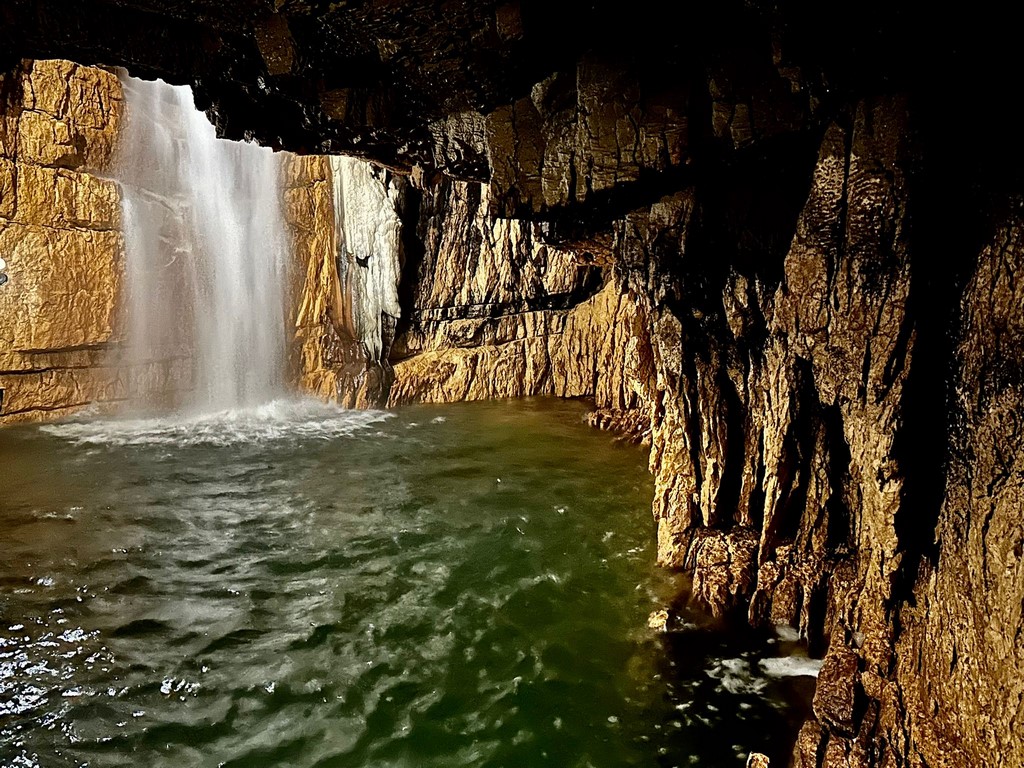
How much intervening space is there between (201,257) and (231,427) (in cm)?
477

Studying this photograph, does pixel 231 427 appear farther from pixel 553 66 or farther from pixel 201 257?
pixel 553 66

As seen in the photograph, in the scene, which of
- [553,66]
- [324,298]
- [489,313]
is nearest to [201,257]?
[324,298]

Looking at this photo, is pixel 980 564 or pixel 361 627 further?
pixel 361 627

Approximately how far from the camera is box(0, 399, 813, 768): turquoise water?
4.23m

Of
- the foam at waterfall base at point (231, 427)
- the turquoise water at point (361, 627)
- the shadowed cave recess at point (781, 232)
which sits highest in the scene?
the shadowed cave recess at point (781, 232)

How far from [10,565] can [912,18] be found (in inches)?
326

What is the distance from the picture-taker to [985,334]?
3.17 m

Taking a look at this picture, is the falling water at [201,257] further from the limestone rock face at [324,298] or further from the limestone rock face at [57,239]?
the limestone rock face at [57,239]

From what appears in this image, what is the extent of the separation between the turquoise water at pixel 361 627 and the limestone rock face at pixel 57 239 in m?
4.38

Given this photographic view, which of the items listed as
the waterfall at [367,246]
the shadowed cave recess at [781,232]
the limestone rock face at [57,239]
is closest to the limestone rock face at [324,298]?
the waterfall at [367,246]

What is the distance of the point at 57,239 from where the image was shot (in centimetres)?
1312

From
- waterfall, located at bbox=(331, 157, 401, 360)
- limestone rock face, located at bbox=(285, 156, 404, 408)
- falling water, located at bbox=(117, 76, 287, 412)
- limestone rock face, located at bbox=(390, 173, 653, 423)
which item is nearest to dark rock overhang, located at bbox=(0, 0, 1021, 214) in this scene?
waterfall, located at bbox=(331, 157, 401, 360)

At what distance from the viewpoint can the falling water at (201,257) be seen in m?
14.4

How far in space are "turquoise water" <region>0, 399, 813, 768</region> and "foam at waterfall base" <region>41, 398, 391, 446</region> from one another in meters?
1.78
